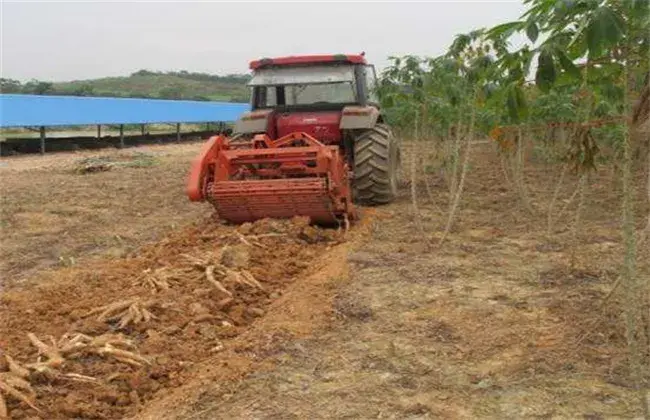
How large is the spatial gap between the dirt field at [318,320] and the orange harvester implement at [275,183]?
26 cm

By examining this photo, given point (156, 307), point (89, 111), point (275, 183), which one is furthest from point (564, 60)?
point (89, 111)

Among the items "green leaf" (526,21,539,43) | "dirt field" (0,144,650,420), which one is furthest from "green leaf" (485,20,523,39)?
"dirt field" (0,144,650,420)

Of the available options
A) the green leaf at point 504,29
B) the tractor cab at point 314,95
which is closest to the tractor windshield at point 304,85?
the tractor cab at point 314,95

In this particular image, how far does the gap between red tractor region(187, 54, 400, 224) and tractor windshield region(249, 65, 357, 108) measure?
1cm

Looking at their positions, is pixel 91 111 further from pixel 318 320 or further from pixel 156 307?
pixel 318 320

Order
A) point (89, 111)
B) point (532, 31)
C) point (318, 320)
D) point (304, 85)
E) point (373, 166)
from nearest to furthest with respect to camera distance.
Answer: point (532, 31) < point (318, 320) < point (373, 166) < point (304, 85) < point (89, 111)

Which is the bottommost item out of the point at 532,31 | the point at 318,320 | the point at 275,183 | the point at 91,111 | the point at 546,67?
the point at 318,320

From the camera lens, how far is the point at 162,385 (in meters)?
3.67

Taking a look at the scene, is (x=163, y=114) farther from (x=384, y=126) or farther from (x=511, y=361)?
(x=511, y=361)

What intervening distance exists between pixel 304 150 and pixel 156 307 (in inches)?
119

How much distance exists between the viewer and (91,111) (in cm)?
2116

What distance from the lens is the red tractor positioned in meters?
7.08

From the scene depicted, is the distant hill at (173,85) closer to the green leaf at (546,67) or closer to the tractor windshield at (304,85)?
the tractor windshield at (304,85)

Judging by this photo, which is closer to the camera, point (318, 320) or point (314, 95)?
point (318, 320)
